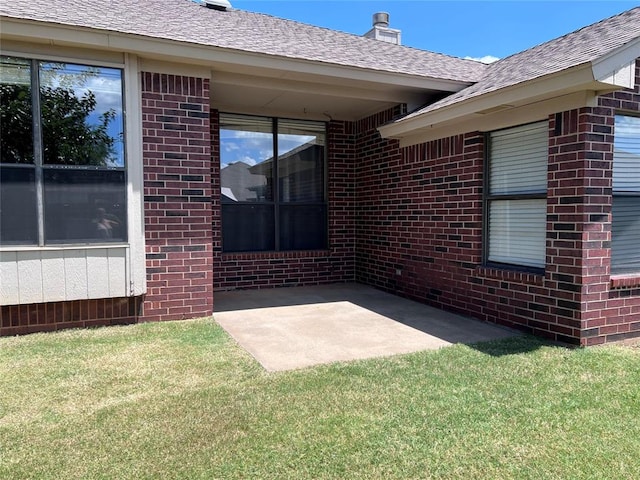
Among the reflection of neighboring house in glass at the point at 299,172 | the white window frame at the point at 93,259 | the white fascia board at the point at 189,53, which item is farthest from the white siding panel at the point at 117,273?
the reflection of neighboring house in glass at the point at 299,172

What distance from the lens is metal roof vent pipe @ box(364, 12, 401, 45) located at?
9742 mm

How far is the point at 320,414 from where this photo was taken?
2961 millimetres

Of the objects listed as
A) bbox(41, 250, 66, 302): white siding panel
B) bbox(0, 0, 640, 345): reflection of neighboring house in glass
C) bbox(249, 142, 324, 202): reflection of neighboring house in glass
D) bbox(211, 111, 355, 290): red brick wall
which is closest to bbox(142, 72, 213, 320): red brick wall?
bbox(0, 0, 640, 345): reflection of neighboring house in glass

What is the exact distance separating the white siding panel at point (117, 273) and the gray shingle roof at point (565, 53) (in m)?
4.21

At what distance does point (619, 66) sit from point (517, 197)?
1656 millimetres

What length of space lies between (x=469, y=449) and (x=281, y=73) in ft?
16.2

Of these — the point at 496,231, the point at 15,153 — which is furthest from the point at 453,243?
the point at 15,153

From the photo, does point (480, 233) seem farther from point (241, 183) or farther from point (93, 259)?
point (93, 259)

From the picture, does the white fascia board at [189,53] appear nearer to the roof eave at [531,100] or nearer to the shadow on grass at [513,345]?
the roof eave at [531,100]

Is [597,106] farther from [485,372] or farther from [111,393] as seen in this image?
[111,393]

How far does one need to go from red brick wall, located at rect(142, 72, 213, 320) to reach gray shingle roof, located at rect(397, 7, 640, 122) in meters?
2.97

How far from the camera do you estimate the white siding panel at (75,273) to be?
4.88 m

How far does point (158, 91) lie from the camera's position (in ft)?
17.3

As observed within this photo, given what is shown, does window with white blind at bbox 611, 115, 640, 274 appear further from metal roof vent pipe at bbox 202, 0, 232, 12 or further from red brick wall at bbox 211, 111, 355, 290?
metal roof vent pipe at bbox 202, 0, 232, 12
